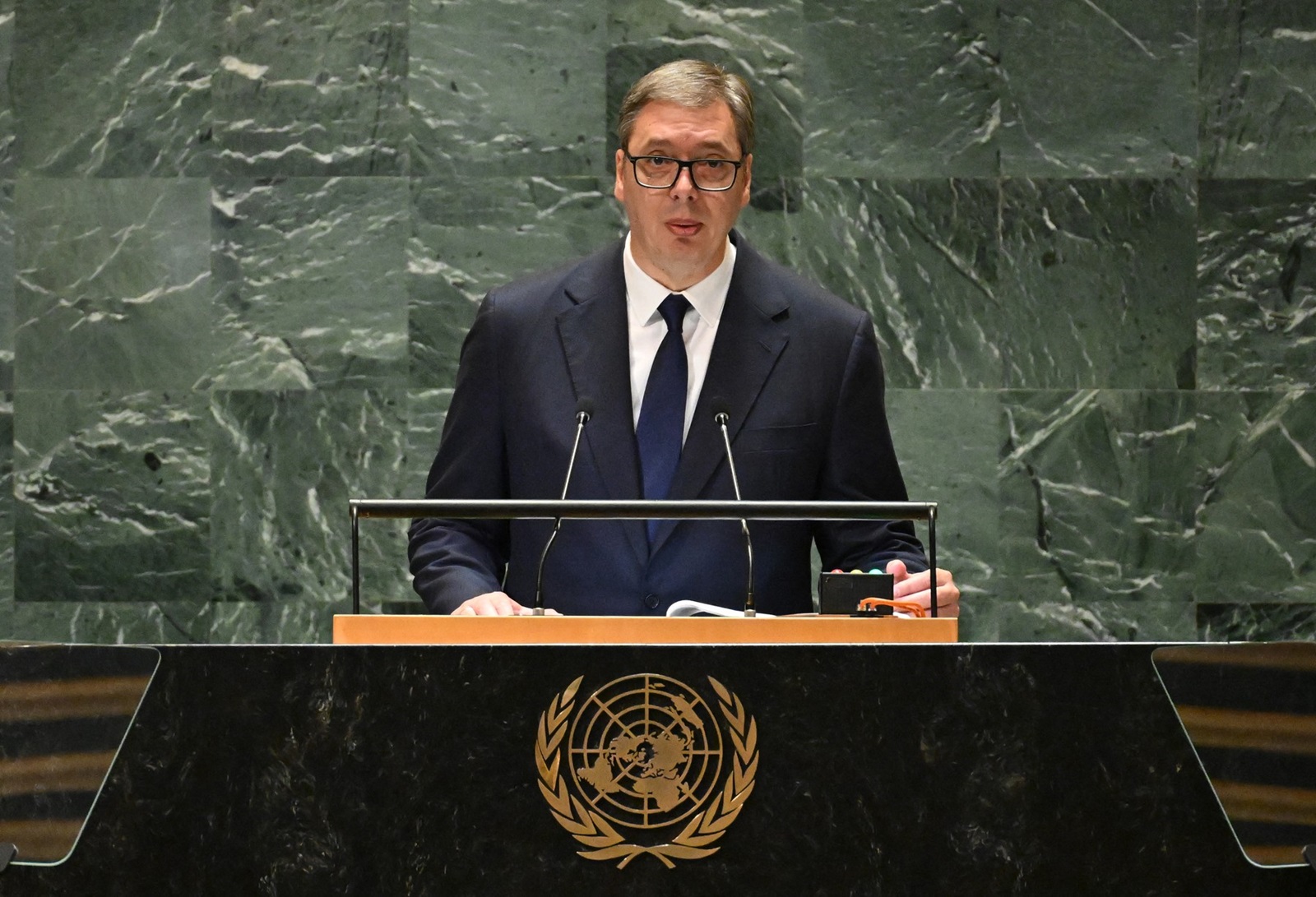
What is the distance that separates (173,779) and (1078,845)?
98 centimetres

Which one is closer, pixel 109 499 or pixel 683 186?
pixel 683 186

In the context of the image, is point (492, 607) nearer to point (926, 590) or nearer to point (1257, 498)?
point (926, 590)

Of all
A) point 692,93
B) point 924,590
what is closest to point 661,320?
point 692,93

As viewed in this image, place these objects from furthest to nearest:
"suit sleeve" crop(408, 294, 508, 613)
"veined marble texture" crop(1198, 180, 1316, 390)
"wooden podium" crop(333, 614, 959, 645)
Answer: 1. "veined marble texture" crop(1198, 180, 1316, 390)
2. "suit sleeve" crop(408, 294, 508, 613)
3. "wooden podium" crop(333, 614, 959, 645)

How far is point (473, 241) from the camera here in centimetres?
471

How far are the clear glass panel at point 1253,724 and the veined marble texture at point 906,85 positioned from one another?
10.6ft

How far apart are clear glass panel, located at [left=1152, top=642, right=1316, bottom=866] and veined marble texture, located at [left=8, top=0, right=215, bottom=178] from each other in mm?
3732

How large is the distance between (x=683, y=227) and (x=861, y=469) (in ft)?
1.91

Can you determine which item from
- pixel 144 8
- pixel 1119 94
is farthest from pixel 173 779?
pixel 1119 94

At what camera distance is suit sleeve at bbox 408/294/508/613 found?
2799 mm

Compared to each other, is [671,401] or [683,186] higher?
[683,186]

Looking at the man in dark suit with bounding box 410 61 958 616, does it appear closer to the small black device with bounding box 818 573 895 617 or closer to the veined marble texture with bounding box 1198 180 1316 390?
the small black device with bounding box 818 573 895 617

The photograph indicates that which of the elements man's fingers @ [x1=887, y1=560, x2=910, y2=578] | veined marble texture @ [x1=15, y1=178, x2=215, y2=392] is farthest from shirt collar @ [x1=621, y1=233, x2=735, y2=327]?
veined marble texture @ [x1=15, y1=178, x2=215, y2=392]


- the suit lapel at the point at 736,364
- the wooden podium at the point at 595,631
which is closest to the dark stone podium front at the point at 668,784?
the wooden podium at the point at 595,631
